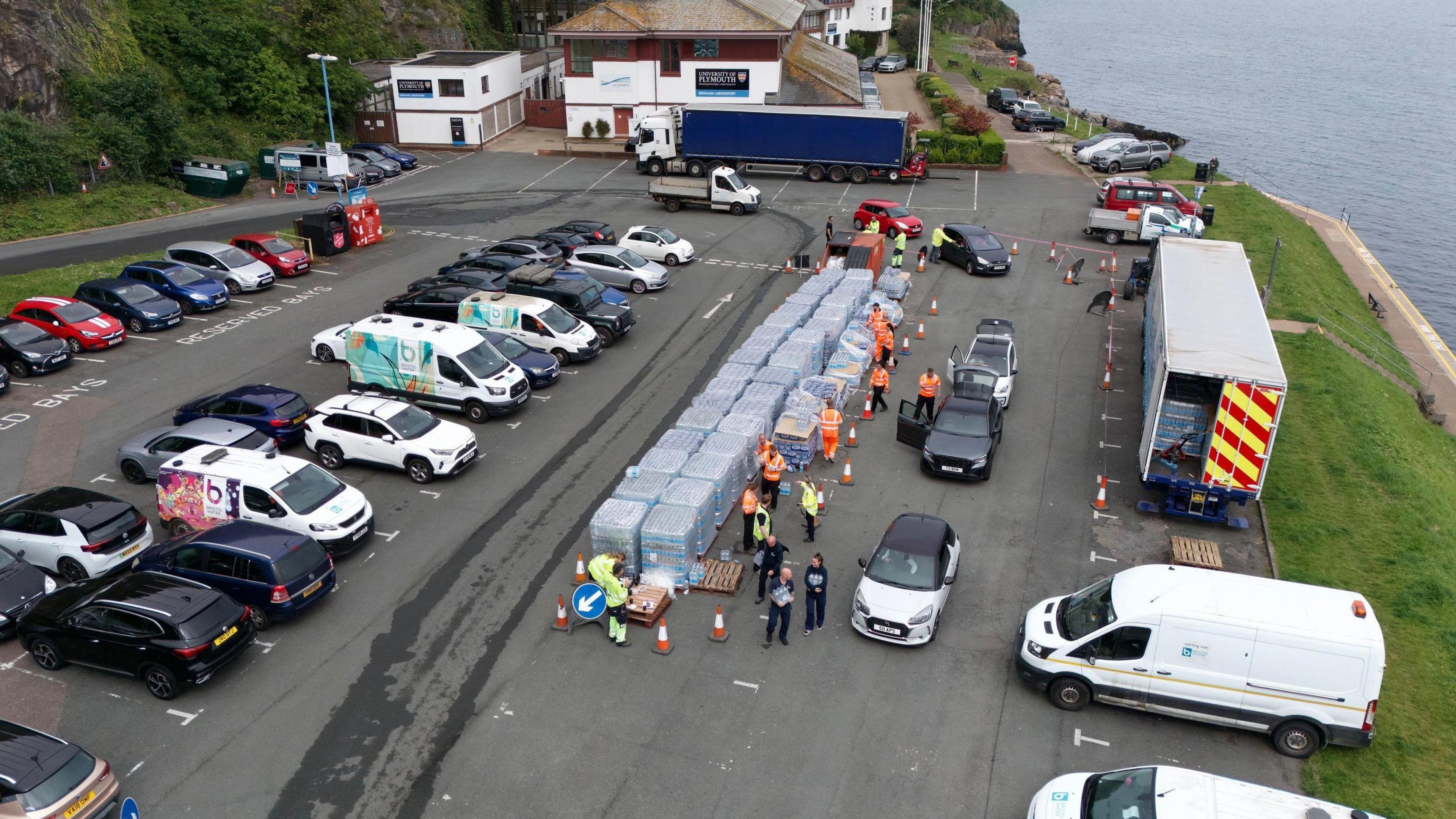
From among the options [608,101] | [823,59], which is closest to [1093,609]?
[608,101]

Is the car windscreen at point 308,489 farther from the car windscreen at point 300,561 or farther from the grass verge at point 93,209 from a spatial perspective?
the grass verge at point 93,209

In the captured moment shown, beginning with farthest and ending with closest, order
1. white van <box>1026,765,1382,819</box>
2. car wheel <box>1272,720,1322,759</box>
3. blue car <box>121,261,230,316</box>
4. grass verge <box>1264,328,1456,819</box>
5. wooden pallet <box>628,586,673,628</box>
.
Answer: blue car <box>121,261,230,316</box>, wooden pallet <box>628,586,673,628</box>, car wheel <box>1272,720,1322,759</box>, grass verge <box>1264,328,1456,819</box>, white van <box>1026,765,1382,819</box>

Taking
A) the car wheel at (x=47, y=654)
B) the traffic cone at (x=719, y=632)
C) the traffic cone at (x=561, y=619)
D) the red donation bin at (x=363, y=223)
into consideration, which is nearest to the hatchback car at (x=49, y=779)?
the car wheel at (x=47, y=654)

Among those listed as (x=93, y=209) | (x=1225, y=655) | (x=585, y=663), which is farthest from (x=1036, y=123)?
(x=585, y=663)

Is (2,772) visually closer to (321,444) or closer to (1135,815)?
(321,444)

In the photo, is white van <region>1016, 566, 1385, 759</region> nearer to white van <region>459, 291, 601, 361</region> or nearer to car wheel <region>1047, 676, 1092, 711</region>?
car wheel <region>1047, 676, 1092, 711</region>

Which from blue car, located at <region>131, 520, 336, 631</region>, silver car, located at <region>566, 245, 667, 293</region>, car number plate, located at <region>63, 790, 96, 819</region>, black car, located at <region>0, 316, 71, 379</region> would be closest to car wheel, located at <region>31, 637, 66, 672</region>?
blue car, located at <region>131, 520, 336, 631</region>
